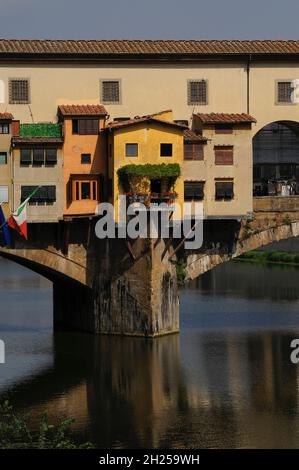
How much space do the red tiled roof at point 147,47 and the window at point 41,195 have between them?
6.92 metres

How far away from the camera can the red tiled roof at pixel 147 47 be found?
69625mm

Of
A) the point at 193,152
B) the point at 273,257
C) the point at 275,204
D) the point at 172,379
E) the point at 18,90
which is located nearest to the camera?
the point at 172,379

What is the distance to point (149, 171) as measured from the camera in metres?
67.7

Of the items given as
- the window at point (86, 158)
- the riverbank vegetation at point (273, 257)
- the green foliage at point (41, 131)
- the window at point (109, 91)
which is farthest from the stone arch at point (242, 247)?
the riverbank vegetation at point (273, 257)

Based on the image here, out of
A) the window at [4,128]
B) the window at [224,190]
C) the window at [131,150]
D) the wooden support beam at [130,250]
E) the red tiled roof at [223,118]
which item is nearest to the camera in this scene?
the window at [131,150]

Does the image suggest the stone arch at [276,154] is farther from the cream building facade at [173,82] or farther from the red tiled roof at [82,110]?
the red tiled roof at [82,110]

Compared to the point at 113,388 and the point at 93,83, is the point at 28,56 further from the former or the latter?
the point at 113,388

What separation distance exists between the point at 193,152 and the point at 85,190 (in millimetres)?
5822

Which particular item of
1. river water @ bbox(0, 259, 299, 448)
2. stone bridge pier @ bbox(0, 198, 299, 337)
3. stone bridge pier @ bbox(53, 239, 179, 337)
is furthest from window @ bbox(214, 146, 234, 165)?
river water @ bbox(0, 259, 299, 448)

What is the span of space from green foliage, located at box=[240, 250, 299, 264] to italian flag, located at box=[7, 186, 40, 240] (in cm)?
5281

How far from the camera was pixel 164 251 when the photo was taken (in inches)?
2739

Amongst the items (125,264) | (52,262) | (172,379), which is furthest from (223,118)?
(172,379)

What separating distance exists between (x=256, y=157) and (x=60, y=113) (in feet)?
44.5

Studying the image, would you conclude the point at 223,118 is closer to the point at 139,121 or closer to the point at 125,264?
the point at 139,121
